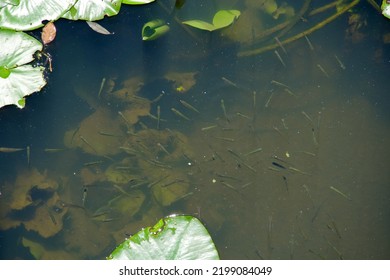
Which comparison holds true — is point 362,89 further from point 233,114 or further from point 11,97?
point 11,97

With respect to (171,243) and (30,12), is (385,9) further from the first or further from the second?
(30,12)

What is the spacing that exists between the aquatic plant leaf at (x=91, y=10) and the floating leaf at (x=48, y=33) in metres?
0.13

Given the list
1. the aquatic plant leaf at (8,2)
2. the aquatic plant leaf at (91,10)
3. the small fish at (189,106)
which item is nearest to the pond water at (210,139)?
the small fish at (189,106)

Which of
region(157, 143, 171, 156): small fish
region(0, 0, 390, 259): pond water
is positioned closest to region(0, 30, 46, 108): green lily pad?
region(0, 0, 390, 259): pond water

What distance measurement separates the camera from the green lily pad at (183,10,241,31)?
2.02 meters

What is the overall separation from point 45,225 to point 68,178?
0.23 m

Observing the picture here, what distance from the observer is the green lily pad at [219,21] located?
6.63 ft

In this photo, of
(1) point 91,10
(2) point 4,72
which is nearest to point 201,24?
(1) point 91,10

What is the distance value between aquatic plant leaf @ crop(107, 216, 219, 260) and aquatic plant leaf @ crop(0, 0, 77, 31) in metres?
0.94

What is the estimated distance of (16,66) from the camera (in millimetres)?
1924

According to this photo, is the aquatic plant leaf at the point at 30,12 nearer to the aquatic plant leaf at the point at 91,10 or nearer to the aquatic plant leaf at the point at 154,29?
the aquatic plant leaf at the point at 91,10

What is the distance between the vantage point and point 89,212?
2057 mm
